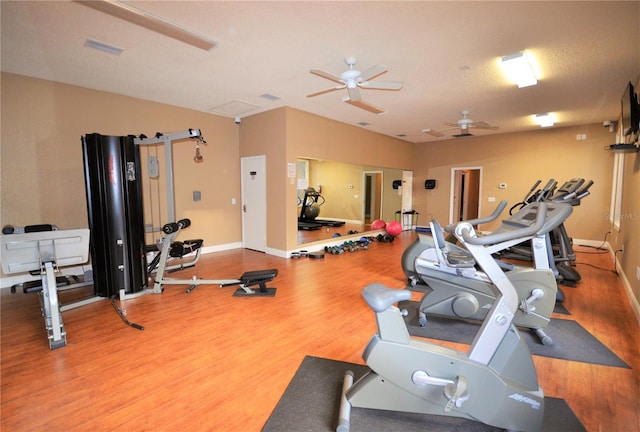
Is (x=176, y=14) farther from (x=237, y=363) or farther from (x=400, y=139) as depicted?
(x=400, y=139)

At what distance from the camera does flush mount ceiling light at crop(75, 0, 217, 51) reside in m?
2.39

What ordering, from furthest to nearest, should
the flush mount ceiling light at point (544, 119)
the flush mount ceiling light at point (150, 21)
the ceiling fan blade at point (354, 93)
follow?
the flush mount ceiling light at point (544, 119) < the ceiling fan blade at point (354, 93) < the flush mount ceiling light at point (150, 21)

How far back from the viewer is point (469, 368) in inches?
64.7

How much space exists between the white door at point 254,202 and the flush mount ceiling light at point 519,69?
172 inches

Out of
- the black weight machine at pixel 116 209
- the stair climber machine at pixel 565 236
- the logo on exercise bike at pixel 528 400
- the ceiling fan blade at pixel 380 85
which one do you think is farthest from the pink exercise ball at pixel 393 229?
the logo on exercise bike at pixel 528 400

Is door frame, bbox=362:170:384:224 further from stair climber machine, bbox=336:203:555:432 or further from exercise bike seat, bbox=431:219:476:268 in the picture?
stair climber machine, bbox=336:203:555:432

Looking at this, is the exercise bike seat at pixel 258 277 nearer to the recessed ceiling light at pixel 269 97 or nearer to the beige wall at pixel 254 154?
the beige wall at pixel 254 154

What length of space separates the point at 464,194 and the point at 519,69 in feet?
23.5

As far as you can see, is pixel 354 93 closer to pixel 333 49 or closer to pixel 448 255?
pixel 333 49

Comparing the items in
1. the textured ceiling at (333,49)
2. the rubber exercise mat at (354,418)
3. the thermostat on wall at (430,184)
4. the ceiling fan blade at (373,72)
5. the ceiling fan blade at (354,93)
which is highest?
the textured ceiling at (333,49)

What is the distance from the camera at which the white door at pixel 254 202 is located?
6.37 meters

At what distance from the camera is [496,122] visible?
700 centimetres

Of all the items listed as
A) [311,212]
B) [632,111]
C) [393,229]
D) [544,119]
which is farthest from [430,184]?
[632,111]

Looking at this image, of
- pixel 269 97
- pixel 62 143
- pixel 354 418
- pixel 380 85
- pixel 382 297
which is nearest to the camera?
pixel 382 297
